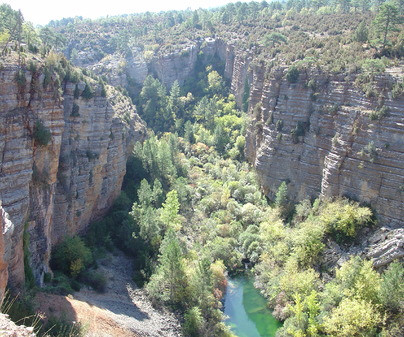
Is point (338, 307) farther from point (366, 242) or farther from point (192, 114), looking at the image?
point (192, 114)

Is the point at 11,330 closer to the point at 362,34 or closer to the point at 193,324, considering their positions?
the point at 193,324

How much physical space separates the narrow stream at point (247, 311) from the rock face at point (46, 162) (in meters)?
15.9

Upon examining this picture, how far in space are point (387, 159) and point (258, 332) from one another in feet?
60.4

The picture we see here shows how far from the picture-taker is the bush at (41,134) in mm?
25875

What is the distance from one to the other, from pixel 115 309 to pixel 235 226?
61.1 feet

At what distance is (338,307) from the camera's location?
28.5 metres

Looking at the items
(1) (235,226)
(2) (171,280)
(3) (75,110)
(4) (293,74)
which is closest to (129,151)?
(3) (75,110)

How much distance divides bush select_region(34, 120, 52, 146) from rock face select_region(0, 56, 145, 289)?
0.06 m

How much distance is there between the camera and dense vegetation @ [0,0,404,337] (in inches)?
1121

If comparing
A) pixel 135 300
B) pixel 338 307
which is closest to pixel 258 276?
pixel 338 307

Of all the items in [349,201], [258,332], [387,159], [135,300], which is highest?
[387,159]

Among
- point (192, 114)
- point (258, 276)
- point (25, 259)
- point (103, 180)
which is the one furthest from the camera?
point (192, 114)

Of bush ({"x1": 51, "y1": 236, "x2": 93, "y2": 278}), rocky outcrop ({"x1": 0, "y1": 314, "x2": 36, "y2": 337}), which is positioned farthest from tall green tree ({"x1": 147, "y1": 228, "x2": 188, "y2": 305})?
rocky outcrop ({"x1": 0, "y1": 314, "x2": 36, "y2": 337})

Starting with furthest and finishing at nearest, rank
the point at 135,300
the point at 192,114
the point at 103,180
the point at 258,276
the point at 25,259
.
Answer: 1. the point at 192,114
2. the point at 103,180
3. the point at 258,276
4. the point at 135,300
5. the point at 25,259
